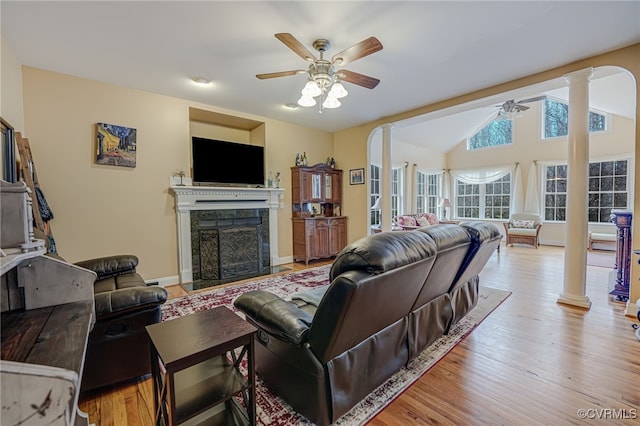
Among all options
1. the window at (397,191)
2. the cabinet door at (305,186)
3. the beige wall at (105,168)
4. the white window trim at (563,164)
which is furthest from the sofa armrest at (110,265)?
the white window trim at (563,164)

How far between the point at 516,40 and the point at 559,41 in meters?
0.43

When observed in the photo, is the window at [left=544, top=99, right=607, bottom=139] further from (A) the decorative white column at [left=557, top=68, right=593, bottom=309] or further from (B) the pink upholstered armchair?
(A) the decorative white column at [left=557, top=68, right=593, bottom=309]

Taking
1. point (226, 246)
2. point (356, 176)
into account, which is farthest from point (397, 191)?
point (226, 246)

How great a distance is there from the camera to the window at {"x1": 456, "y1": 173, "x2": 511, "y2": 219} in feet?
26.0

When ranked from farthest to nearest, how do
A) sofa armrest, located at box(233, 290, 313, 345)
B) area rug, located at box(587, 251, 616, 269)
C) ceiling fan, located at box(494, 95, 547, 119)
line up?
1. ceiling fan, located at box(494, 95, 547, 119)
2. area rug, located at box(587, 251, 616, 269)
3. sofa armrest, located at box(233, 290, 313, 345)

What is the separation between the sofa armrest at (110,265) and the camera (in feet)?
8.43

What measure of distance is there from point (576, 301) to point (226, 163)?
4901 mm

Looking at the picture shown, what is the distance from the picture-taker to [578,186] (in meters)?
2.99

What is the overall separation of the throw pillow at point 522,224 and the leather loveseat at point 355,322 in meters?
6.53

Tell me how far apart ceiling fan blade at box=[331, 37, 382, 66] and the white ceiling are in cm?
29

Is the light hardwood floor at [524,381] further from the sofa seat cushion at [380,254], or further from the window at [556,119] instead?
the window at [556,119]

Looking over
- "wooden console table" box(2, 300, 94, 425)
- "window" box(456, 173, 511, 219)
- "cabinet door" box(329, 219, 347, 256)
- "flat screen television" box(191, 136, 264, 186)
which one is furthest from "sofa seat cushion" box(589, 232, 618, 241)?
"wooden console table" box(2, 300, 94, 425)

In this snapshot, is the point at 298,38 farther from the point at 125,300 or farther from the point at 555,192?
the point at 555,192

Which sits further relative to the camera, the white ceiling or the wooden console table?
the white ceiling
